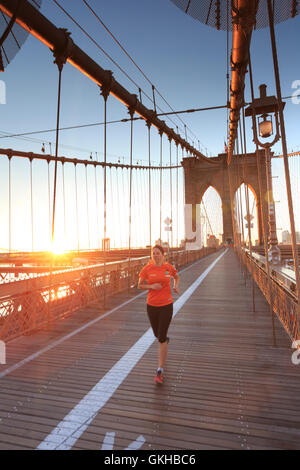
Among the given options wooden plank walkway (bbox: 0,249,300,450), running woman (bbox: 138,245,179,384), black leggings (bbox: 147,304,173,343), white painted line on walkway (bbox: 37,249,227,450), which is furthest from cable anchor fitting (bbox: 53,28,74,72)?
white painted line on walkway (bbox: 37,249,227,450)

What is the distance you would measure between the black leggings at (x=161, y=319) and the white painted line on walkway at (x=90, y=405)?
73 centimetres

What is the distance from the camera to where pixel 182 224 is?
54156 millimetres

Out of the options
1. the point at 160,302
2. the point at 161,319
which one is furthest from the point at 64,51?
the point at 161,319

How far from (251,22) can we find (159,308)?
18.2ft

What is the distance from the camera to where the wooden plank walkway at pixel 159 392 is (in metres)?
2.38

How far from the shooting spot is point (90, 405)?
2879 mm

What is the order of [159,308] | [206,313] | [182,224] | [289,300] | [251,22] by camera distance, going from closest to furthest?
[159,308]
[289,300]
[251,22]
[206,313]
[182,224]

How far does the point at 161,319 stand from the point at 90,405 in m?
1.19

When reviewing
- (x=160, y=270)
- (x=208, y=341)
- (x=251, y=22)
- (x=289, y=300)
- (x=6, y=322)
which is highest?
(x=251, y=22)

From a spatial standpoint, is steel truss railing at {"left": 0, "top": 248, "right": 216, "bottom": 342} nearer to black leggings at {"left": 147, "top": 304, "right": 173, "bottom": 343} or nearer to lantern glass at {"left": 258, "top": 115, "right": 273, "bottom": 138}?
black leggings at {"left": 147, "top": 304, "right": 173, "bottom": 343}

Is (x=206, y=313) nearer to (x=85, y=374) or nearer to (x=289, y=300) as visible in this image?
(x=289, y=300)

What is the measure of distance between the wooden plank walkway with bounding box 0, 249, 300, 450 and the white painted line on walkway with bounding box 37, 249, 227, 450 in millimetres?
→ 14
